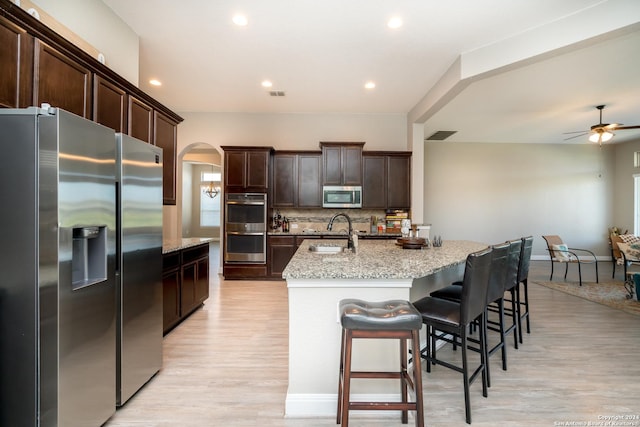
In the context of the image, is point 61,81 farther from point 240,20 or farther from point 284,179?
point 284,179

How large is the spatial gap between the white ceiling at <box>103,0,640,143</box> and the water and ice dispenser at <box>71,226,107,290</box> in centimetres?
233

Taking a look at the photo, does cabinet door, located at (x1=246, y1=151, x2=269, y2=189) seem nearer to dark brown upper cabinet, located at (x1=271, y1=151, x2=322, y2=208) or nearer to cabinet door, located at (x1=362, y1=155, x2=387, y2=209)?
dark brown upper cabinet, located at (x1=271, y1=151, x2=322, y2=208)

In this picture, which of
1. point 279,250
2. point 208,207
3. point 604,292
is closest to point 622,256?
point 604,292

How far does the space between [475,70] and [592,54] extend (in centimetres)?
136

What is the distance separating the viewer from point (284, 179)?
5859 mm

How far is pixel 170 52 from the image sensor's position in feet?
12.2

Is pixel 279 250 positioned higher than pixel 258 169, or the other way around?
pixel 258 169

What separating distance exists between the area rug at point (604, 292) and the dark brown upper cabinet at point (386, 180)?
289 centimetres

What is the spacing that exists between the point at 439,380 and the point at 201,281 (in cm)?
300

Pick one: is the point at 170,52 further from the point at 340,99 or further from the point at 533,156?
the point at 533,156

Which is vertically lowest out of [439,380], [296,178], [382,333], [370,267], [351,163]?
[439,380]

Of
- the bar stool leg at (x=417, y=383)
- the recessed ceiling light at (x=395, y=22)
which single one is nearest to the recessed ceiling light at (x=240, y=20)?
the recessed ceiling light at (x=395, y=22)

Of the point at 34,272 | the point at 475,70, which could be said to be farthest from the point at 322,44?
the point at 34,272

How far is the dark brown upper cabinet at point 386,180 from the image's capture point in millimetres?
5855
